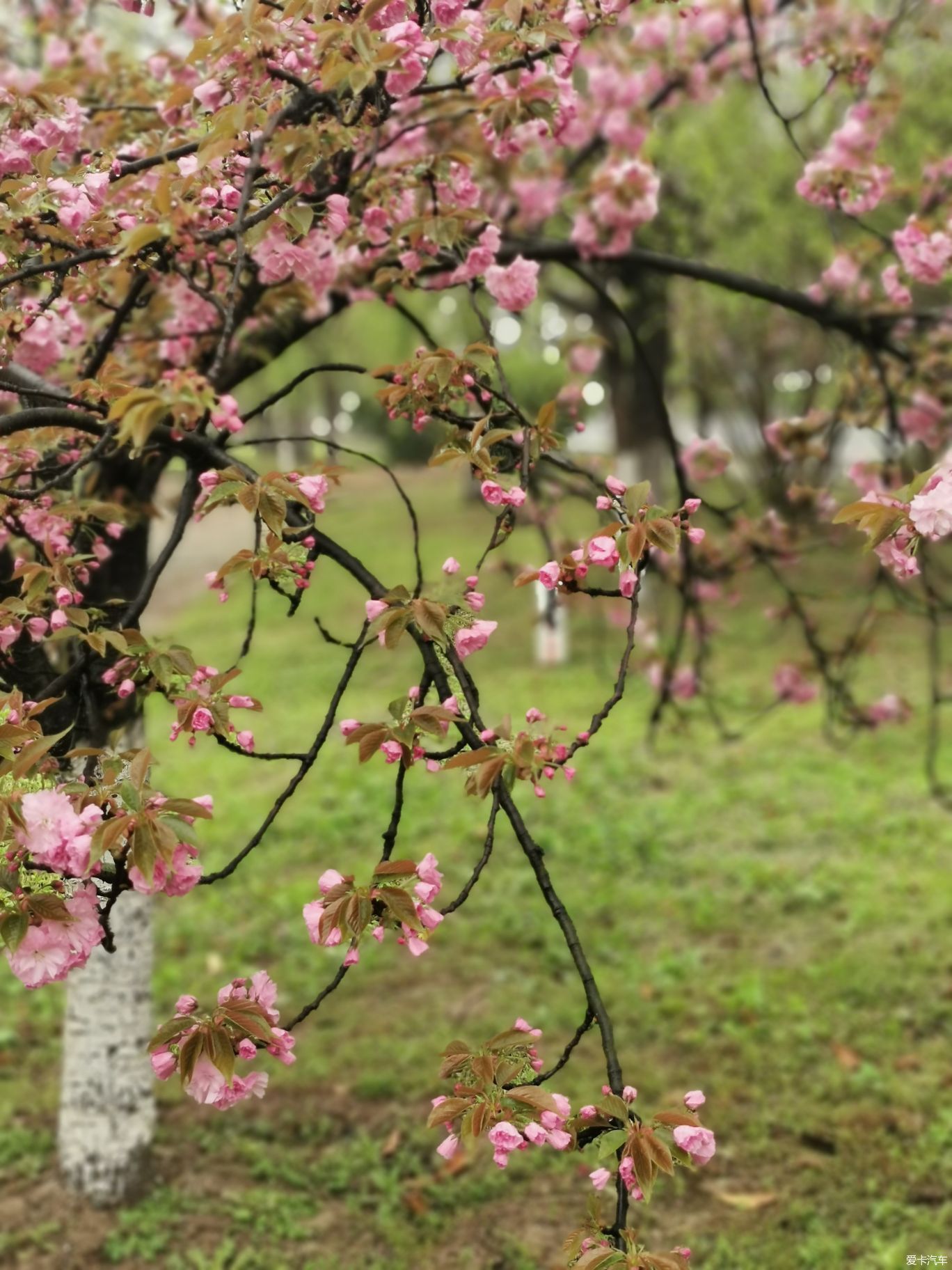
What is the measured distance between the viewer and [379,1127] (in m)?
3.77

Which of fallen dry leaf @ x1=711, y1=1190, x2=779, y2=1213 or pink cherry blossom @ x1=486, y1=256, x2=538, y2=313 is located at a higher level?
pink cherry blossom @ x1=486, y1=256, x2=538, y2=313

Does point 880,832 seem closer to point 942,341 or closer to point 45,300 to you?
point 942,341

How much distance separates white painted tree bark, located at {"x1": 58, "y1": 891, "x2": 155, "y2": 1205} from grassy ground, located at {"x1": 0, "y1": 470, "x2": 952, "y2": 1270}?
114 mm

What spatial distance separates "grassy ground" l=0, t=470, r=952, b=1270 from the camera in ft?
10.7

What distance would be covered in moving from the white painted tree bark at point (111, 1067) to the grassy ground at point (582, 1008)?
0.11 metres

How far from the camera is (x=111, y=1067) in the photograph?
335 cm

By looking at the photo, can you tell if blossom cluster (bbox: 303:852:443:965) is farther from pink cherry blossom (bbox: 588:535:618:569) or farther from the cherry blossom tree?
pink cherry blossom (bbox: 588:535:618:569)

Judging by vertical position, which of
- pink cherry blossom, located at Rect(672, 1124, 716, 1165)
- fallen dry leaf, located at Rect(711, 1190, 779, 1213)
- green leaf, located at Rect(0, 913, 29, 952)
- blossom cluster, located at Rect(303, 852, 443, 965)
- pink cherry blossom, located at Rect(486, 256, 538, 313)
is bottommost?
pink cherry blossom, located at Rect(672, 1124, 716, 1165)

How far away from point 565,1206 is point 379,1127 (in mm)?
721

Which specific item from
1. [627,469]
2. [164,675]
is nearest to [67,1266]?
[164,675]

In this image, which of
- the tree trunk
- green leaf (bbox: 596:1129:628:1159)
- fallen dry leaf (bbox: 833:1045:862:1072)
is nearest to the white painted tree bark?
the tree trunk

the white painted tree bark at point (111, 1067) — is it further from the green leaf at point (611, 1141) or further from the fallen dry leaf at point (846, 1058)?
the fallen dry leaf at point (846, 1058)

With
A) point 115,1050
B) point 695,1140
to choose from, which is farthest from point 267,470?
point 115,1050

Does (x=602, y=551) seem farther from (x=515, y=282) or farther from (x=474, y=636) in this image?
(x=515, y=282)
